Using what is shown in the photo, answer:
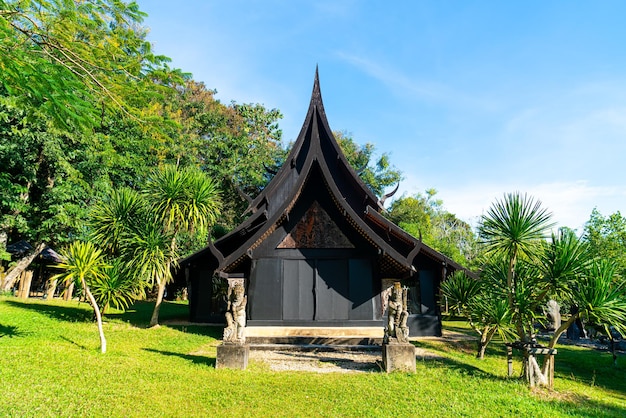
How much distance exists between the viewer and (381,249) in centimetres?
973

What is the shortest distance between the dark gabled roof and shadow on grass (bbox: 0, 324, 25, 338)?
4.90m

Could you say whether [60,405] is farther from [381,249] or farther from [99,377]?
[381,249]

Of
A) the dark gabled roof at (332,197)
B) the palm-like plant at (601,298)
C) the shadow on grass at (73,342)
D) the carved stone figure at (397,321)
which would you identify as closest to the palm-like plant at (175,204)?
the dark gabled roof at (332,197)

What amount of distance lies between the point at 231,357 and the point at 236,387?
1.23 metres

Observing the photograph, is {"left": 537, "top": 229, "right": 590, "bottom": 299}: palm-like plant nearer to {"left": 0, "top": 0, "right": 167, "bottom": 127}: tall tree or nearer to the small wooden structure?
the small wooden structure

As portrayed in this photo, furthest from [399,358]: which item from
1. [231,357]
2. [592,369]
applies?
[592,369]

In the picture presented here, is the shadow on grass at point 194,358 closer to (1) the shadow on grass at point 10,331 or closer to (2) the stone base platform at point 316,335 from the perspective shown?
(2) the stone base platform at point 316,335

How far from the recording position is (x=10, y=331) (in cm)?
884

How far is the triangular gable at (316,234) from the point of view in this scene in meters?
10.8

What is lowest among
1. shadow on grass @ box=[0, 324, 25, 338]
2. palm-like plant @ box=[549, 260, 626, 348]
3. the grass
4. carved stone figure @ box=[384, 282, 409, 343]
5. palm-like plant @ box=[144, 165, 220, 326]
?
the grass

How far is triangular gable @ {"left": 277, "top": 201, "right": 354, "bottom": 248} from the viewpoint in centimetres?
1083

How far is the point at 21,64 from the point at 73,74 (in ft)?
2.17

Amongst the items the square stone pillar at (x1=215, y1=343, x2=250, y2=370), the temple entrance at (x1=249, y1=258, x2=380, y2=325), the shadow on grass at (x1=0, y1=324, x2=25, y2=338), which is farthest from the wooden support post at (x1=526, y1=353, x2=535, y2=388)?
the shadow on grass at (x1=0, y1=324, x2=25, y2=338)

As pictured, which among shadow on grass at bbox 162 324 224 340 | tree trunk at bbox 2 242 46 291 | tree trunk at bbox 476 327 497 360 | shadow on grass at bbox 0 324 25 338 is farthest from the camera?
tree trunk at bbox 2 242 46 291
